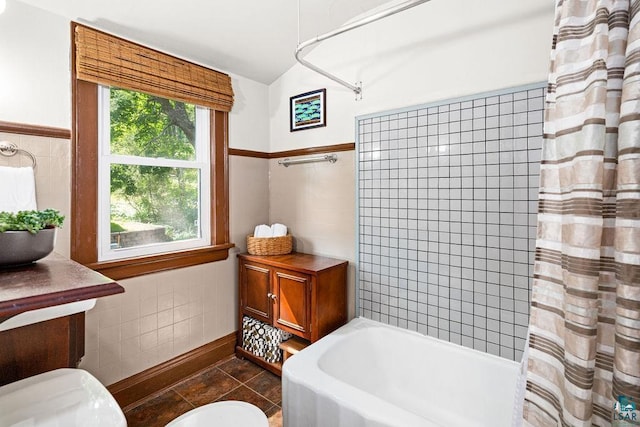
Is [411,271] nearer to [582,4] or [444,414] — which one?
[444,414]

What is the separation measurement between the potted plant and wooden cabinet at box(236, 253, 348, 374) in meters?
1.44

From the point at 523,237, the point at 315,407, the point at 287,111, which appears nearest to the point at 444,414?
the point at 315,407

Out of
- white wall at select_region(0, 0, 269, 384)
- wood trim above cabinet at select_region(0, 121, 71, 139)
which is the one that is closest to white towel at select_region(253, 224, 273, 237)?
white wall at select_region(0, 0, 269, 384)

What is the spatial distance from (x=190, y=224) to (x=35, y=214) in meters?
1.55

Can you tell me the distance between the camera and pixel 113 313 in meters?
2.04

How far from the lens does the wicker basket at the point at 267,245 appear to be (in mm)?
2557

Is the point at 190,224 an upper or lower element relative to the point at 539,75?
lower

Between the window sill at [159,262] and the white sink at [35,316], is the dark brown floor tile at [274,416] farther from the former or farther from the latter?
the white sink at [35,316]

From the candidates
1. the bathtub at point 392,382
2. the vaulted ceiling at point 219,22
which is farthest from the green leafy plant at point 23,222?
the vaulted ceiling at point 219,22

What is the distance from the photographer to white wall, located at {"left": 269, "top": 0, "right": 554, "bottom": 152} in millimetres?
1694

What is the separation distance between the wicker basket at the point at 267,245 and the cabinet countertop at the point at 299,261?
4 centimetres

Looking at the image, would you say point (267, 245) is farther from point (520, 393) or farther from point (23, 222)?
point (520, 393)

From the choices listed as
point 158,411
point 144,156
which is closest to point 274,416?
point 158,411

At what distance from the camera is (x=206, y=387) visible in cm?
229
